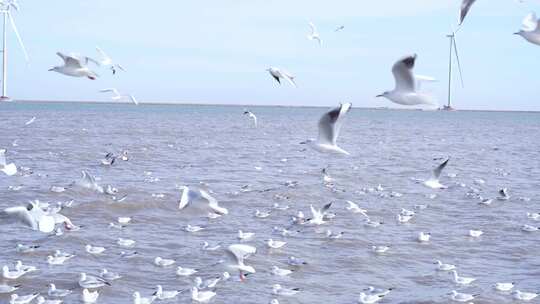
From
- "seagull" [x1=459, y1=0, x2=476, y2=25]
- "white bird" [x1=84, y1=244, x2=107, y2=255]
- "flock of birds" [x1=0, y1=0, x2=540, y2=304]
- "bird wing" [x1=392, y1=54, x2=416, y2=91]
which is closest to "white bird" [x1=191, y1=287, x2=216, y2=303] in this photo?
"flock of birds" [x1=0, y1=0, x2=540, y2=304]

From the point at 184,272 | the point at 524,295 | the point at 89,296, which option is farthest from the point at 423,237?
the point at 89,296

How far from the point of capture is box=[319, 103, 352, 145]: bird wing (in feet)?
29.5

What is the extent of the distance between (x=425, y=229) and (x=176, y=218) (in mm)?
5412

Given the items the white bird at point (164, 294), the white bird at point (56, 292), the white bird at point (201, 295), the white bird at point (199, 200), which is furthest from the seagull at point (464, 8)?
the white bird at point (56, 292)

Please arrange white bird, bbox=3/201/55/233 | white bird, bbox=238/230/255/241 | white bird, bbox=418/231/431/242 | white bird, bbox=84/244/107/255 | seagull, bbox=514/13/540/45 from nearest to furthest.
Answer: seagull, bbox=514/13/540/45, white bird, bbox=3/201/55/233, white bird, bbox=84/244/107/255, white bird, bbox=238/230/255/241, white bird, bbox=418/231/431/242

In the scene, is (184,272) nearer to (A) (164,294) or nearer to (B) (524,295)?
(A) (164,294)

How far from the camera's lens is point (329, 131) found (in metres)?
9.29

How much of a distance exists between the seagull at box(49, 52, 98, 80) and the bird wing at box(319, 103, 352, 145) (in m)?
2.99

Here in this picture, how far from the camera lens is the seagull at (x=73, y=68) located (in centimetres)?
966

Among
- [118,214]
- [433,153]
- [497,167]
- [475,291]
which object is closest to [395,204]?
Result: [118,214]

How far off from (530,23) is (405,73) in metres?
1.53

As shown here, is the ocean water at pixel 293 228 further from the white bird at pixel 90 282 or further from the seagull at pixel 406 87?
the seagull at pixel 406 87

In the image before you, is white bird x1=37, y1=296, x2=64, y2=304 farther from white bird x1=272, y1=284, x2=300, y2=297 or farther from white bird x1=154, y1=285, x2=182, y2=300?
white bird x1=272, y1=284, x2=300, y2=297

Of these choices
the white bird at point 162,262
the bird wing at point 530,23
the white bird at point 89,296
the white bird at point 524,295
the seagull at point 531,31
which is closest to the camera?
the seagull at point 531,31
